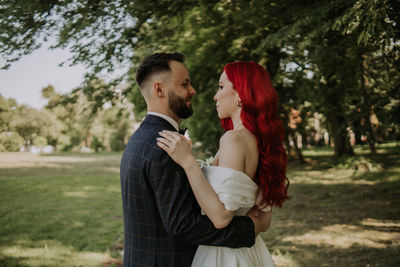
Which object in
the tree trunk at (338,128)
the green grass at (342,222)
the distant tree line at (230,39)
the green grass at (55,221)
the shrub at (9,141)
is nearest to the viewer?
the distant tree line at (230,39)

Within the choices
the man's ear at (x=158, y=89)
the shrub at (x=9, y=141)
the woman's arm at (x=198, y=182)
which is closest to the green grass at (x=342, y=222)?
the woman's arm at (x=198, y=182)

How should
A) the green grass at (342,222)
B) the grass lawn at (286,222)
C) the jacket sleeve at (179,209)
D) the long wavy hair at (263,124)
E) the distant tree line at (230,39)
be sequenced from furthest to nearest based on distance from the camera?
the grass lawn at (286,222), the green grass at (342,222), the distant tree line at (230,39), the long wavy hair at (263,124), the jacket sleeve at (179,209)

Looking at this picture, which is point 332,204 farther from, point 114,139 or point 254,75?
point 114,139

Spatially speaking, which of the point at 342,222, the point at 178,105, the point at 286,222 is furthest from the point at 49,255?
the point at 342,222

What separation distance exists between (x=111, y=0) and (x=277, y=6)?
2.40 meters

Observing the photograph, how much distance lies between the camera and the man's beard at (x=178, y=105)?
2.22m

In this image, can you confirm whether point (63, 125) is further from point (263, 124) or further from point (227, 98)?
point (263, 124)

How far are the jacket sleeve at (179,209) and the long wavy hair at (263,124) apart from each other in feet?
1.32

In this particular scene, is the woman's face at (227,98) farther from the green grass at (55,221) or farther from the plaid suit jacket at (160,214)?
the green grass at (55,221)

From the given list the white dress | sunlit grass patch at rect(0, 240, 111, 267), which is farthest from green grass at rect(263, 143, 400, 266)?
the white dress

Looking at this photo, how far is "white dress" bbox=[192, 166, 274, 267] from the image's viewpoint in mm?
1912

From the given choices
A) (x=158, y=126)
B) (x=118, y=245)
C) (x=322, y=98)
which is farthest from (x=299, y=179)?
(x=158, y=126)

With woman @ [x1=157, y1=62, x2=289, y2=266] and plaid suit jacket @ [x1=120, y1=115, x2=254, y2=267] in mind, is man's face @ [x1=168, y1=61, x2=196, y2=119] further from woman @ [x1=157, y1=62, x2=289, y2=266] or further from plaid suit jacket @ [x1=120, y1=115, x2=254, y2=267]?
woman @ [x1=157, y1=62, x2=289, y2=266]

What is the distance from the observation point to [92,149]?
1692 inches
